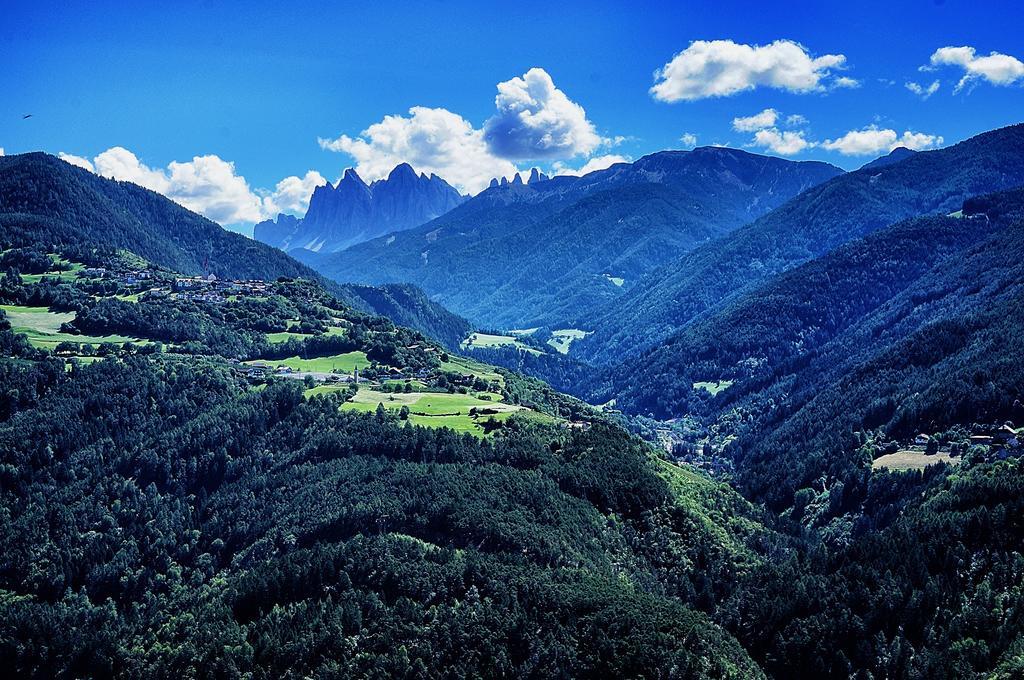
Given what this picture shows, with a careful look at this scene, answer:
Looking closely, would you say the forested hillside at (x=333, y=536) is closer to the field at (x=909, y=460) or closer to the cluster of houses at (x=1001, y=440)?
the field at (x=909, y=460)

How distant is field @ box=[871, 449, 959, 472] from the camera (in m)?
177

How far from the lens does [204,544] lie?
14838 cm

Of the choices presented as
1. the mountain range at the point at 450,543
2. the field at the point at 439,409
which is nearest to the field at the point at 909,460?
the mountain range at the point at 450,543

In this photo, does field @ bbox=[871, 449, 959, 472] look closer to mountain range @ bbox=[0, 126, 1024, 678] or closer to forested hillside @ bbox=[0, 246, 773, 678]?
mountain range @ bbox=[0, 126, 1024, 678]

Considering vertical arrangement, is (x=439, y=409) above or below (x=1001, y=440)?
above

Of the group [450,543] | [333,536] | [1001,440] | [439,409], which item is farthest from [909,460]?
[333,536]

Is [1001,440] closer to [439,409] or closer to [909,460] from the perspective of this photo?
[909,460]

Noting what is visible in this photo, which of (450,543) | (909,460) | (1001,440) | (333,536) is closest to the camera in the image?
(450,543)

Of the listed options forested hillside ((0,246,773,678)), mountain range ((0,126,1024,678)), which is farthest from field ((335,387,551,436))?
mountain range ((0,126,1024,678))

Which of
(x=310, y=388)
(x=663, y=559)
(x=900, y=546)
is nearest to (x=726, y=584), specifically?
(x=663, y=559)

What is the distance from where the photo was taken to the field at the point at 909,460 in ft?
582

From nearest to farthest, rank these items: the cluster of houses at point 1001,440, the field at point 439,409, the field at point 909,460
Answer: the cluster of houses at point 1001,440
the field at point 439,409
the field at point 909,460

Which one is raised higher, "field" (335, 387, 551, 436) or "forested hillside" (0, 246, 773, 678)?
"field" (335, 387, 551, 436)

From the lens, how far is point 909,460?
185 meters
